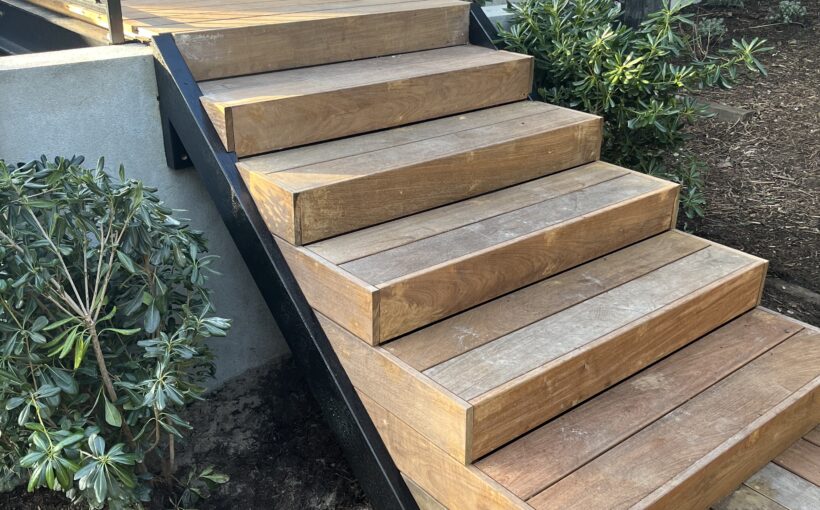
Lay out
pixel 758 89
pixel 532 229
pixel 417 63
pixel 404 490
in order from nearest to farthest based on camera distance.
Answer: pixel 404 490
pixel 532 229
pixel 417 63
pixel 758 89

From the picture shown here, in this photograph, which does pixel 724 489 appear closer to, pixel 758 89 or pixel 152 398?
pixel 152 398

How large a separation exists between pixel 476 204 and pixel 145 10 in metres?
1.59

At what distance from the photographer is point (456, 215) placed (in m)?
2.46

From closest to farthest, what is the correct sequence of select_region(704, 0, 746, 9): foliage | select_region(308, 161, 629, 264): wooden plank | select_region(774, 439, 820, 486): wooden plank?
select_region(774, 439, 820, 486): wooden plank
select_region(308, 161, 629, 264): wooden plank
select_region(704, 0, 746, 9): foliage

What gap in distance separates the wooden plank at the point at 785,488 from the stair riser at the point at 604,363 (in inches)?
15.8

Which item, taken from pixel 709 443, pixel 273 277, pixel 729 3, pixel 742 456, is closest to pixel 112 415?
pixel 273 277

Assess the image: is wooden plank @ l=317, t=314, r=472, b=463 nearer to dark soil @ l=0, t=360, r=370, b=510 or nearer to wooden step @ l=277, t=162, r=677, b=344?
wooden step @ l=277, t=162, r=677, b=344

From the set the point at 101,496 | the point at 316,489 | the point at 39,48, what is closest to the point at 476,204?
the point at 316,489

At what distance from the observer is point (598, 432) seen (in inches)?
77.1

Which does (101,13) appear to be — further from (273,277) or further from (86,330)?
(86,330)

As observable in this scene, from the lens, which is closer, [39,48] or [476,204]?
[476,204]

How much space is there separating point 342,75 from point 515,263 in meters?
0.99

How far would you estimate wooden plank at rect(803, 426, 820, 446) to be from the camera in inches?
88.8

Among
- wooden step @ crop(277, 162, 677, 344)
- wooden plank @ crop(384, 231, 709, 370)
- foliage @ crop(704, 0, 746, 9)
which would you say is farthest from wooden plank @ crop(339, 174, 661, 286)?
foliage @ crop(704, 0, 746, 9)
